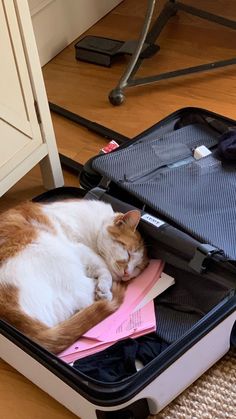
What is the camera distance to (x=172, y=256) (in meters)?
Answer: 1.51

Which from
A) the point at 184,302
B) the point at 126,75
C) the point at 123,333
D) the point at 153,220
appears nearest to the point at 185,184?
the point at 153,220

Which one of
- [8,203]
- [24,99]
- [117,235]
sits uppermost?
[24,99]

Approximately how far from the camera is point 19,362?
1.38 metres

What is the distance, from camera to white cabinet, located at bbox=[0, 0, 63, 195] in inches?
61.4

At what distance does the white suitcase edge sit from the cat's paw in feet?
0.73

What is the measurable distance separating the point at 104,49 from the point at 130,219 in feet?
3.71

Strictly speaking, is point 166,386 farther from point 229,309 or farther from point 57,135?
point 57,135

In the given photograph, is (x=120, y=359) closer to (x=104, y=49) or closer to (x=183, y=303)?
(x=183, y=303)

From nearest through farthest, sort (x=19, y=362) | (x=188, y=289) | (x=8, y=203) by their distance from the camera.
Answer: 1. (x=19, y=362)
2. (x=188, y=289)
3. (x=8, y=203)

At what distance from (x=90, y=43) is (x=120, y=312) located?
134cm

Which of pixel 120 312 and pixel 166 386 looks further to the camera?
pixel 120 312

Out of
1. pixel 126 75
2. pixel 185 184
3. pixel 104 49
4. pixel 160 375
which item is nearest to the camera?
pixel 160 375

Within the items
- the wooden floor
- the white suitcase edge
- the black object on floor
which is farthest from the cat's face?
the black object on floor

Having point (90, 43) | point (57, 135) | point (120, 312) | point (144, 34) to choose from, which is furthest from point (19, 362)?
point (90, 43)
